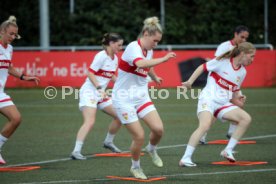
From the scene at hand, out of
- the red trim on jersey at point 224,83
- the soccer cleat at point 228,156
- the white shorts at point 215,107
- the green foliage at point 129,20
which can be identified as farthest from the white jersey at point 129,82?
the green foliage at point 129,20

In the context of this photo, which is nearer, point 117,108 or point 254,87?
point 117,108

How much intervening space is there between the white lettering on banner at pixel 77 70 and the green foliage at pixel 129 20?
31.7 ft

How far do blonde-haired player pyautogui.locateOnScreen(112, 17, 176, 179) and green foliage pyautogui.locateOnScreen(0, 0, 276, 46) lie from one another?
2584cm

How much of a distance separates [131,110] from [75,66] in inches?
655

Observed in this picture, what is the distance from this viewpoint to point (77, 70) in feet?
87.2

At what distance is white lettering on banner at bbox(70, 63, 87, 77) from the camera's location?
2650 cm

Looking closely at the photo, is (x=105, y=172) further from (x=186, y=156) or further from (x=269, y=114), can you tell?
(x=269, y=114)

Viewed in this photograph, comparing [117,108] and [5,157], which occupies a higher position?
[117,108]

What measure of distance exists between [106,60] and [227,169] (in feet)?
9.89

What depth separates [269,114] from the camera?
1920 cm

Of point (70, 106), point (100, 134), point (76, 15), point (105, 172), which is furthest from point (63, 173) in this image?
point (76, 15)

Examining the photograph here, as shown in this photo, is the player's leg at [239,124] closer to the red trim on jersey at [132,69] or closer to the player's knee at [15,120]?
the red trim on jersey at [132,69]

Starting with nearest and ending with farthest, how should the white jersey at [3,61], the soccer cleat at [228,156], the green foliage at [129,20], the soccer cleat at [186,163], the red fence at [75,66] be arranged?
1. the soccer cleat at [186,163]
2. the soccer cleat at [228,156]
3. the white jersey at [3,61]
4. the red fence at [75,66]
5. the green foliage at [129,20]

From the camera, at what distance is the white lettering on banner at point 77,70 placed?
26.5 metres
